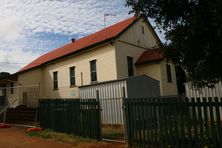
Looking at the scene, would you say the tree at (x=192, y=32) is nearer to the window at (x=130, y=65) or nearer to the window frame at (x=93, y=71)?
the window at (x=130, y=65)

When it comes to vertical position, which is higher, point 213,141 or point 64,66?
point 64,66

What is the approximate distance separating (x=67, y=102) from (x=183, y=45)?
7.08 m

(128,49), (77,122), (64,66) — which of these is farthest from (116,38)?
(77,122)

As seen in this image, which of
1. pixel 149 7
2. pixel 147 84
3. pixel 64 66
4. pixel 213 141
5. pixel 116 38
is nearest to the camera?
pixel 213 141

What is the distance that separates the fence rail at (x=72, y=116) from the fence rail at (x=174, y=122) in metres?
2.00

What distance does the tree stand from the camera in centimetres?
623

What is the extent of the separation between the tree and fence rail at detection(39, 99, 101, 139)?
478 cm

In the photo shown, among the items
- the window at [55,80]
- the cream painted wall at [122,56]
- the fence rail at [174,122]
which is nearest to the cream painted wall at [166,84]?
the cream painted wall at [122,56]

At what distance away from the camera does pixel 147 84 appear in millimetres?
15898

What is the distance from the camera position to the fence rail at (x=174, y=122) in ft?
23.2

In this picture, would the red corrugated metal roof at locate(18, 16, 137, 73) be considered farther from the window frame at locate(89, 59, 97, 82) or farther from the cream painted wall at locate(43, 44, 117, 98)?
the window frame at locate(89, 59, 97, 82)

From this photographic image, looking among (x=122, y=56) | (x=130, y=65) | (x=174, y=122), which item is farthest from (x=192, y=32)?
(x=130, y=65)

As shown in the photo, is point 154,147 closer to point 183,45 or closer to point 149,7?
point 183,45

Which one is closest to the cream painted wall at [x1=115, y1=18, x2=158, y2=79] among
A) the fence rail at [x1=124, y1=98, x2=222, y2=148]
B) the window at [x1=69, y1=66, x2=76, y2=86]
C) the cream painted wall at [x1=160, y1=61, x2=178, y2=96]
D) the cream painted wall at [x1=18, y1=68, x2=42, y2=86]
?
the cream painted wall at [x1=160, y1=61, x2=178, y2=96]
